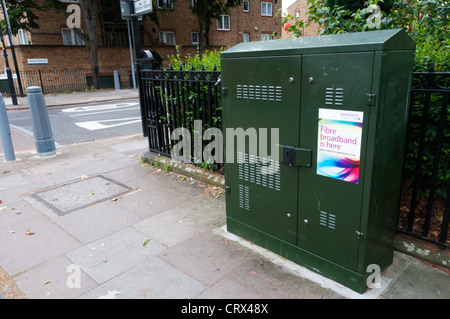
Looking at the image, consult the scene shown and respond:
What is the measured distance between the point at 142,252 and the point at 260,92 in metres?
2.04

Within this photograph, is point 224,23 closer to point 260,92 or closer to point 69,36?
point 69,36

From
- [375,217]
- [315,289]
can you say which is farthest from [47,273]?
[375,217]

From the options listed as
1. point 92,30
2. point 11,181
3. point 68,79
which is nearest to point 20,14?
point 92,30

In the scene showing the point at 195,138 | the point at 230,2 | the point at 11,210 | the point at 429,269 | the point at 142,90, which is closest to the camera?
the point at 429,269

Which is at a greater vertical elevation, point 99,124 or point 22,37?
point 22,37

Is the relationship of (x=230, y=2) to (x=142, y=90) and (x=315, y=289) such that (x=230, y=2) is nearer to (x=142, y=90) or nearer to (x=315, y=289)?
(x=142, y=90)

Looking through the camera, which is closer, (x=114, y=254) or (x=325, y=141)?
(x=325, y=141)

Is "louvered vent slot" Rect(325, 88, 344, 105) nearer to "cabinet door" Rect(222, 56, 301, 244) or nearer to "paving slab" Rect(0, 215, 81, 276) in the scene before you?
"cabinet door" Rect(222, 56, 301, 244)

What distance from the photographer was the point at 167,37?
1184 inches

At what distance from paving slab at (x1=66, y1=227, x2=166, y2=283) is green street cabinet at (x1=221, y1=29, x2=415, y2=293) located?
121 centimetres

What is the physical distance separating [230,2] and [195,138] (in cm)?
2729

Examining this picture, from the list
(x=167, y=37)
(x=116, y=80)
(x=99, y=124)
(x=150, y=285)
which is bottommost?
(x=150, y=285)

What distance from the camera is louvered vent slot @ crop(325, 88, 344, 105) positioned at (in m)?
2.47

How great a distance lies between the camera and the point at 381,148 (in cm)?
249
